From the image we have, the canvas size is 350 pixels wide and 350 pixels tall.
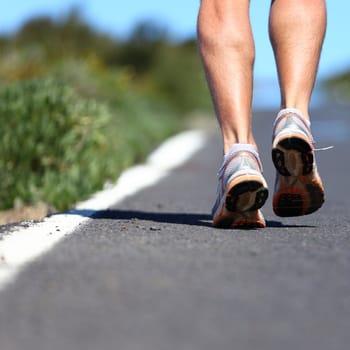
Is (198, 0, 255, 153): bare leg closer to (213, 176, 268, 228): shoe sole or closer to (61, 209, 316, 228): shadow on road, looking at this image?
(213, 176, 268, 228): shoe sole

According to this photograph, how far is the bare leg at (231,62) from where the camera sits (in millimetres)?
4438

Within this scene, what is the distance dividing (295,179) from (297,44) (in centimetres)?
61

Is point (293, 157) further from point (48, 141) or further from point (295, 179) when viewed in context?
point (48, 141)

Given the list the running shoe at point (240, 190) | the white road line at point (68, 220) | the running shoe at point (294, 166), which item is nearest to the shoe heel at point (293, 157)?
the running shoe at point (294, 166)

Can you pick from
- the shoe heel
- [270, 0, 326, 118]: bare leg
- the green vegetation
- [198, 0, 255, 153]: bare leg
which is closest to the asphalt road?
the shoe heel

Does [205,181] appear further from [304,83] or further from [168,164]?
[304,83]

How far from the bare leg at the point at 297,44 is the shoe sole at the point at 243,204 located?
431mm

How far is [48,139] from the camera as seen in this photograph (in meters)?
7.24

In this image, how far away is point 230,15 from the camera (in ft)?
14.6

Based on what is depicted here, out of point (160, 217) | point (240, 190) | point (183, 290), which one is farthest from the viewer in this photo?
point (160, 217)

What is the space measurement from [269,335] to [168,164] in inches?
294

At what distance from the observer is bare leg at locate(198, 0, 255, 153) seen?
4438mm

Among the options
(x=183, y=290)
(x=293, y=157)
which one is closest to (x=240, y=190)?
(x=293, y=157)

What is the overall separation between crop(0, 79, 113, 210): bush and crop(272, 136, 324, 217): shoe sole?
243 centimetres
